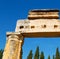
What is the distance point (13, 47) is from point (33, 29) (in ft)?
5.13

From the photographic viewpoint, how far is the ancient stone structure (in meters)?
9.55

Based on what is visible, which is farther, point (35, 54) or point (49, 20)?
point (35, 54)

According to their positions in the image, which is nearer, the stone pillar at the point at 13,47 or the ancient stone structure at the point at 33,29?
the stone pillar at the point at 13,47

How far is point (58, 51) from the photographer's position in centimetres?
5372

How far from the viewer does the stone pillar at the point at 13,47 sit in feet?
30.4

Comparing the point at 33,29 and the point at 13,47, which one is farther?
the point at 33,29

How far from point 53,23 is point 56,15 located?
0.51 meters

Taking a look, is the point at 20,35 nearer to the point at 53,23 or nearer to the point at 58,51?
the point at 53,23

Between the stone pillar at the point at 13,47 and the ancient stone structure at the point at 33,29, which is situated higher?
the ancient stone structure at the point at 33,29

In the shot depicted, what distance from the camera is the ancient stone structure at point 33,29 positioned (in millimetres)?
9555

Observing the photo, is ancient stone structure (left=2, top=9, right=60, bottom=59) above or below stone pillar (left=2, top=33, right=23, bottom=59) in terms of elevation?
above

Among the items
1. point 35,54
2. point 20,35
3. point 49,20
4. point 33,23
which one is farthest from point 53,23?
point 35,54

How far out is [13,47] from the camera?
9.48m

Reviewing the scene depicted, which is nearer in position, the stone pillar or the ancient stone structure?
the stone pillar
